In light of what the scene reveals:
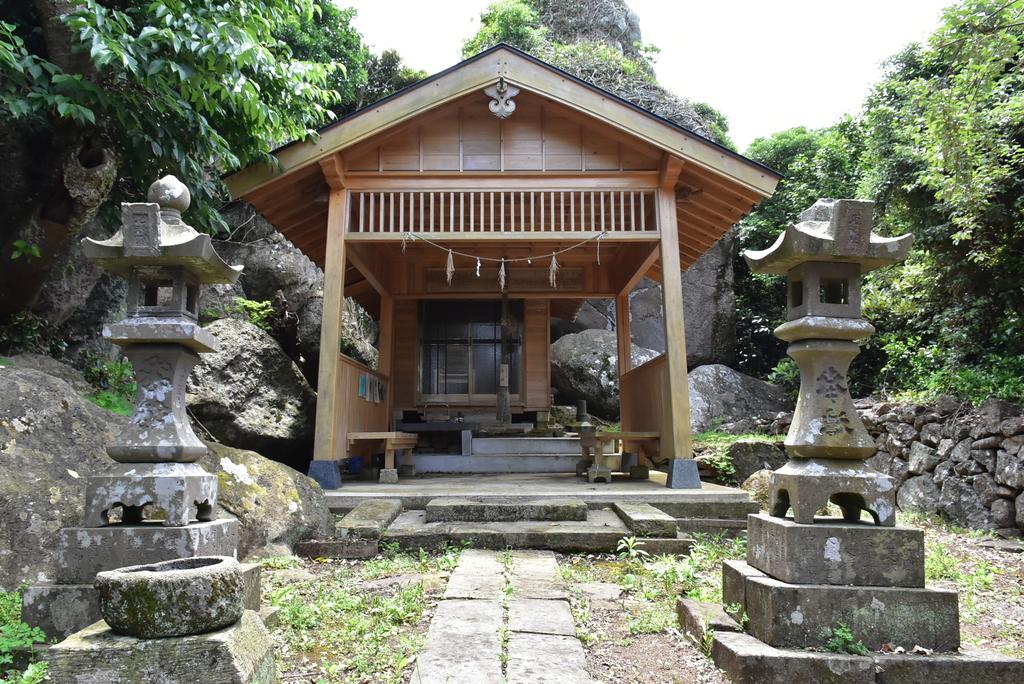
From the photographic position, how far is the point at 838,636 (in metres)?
3.06

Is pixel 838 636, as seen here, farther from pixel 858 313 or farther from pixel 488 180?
pixel 488 180

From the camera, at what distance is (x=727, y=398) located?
53.1 ft

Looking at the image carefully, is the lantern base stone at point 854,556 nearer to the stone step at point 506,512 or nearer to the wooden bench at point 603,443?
the stone step at point 506,512

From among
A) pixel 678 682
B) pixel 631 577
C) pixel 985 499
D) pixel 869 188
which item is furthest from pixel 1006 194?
pixel 678 682

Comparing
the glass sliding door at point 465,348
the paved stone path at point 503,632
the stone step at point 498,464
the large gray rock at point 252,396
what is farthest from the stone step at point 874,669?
the glass sliding door at point 465,348

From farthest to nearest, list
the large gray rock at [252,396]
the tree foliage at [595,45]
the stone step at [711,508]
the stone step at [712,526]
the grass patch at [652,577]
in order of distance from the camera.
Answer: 1. the tree foliage at [595,45]
2. the large gray rock at [252,396]
3. the stone step at [711,508]
4. the stone step at [712,526]
5. the grass patch at [652,577]

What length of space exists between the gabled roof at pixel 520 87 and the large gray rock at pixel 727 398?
27.4 feet

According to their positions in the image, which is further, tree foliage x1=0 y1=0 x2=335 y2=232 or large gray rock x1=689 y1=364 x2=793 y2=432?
large gray rock x1=689 y1=364 x2=793 y2=432

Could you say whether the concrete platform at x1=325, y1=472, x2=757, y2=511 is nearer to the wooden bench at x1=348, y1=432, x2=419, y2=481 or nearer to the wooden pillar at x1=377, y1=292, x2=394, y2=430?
the wooden bench at x1=348, y1=432, x2=419, y2=481

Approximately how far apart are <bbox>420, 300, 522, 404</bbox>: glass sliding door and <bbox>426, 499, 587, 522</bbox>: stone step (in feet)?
22.5

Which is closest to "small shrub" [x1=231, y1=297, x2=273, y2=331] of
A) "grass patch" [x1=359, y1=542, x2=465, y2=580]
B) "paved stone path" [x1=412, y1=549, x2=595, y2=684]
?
"grass patch" [x1=359, y1=542, x2=465, y2=580]

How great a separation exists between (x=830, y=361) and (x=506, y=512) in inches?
143

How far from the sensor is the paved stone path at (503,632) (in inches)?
115

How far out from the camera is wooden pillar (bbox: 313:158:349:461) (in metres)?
7.75
